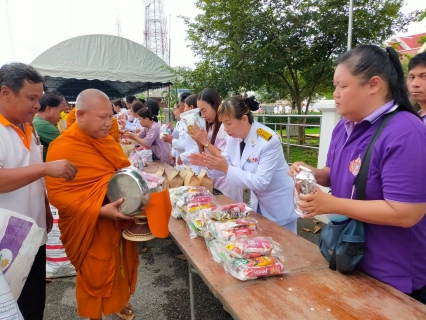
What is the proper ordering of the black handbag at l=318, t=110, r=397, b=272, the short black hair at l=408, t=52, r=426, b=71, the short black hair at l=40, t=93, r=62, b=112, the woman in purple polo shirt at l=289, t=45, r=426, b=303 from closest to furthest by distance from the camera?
1. the woman in purple polo shirt at l=289, t=45, r=426, b=303
2. the black handbag at l=318, t=110, r=397, b=272
3. the short black hair at l=408, t=52, r=426, b=71
4. the short black hair at l=40, t=93, r=62, b=112

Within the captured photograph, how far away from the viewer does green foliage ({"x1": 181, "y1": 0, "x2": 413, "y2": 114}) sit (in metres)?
7.23

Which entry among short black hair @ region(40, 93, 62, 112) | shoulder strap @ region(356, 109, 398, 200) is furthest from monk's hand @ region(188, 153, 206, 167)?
short black hair @ region(40, 93, 62, 112)

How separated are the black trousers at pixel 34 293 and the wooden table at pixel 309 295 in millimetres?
1129

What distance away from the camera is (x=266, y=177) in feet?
7.05

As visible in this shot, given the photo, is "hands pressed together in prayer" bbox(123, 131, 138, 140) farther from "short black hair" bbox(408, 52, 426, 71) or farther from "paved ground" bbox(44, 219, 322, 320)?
"short black hair" bbox(408, 52, 426, 71)

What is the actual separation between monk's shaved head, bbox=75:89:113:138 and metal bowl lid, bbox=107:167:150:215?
0.43 m

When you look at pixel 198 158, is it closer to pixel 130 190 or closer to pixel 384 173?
pixel 130 190

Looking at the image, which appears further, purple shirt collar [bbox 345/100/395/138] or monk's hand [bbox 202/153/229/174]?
monk's hand [bbox 202/153/229/174]

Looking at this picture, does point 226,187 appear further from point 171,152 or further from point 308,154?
point 308,154

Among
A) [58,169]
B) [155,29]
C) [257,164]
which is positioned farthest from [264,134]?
[155,29]

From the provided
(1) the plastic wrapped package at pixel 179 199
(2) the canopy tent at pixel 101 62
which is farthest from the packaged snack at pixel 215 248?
(2) the canopy tent at pixel 101 62

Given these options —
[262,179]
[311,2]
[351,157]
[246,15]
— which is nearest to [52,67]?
[246,15]

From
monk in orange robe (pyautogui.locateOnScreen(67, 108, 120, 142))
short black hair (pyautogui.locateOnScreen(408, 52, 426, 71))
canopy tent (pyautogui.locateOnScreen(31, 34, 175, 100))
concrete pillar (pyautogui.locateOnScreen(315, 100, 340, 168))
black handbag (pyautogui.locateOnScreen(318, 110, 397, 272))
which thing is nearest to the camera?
black handbag (pyautogui.locateOnScreen(318, 110, 397, 272))

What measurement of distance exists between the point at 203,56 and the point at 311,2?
2.98 metres
